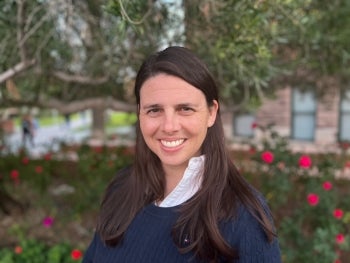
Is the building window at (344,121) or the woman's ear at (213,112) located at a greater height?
the woman's ear at (213,112)

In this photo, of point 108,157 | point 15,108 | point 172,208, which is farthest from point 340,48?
point 15,108

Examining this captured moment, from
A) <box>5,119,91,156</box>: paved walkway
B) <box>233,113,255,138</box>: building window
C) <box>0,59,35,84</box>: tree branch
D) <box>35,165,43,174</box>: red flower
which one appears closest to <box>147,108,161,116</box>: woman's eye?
<box>0,59,35,84</box>: tree branch

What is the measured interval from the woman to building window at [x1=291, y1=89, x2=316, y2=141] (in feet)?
33.6

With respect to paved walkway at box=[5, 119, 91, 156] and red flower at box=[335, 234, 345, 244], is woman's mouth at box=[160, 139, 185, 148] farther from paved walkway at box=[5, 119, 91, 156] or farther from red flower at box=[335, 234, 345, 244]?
paved walkway at box=[5, 119, 91, 156]

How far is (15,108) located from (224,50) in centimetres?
379

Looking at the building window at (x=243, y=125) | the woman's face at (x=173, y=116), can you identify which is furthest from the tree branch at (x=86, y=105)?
the building window at (x=243, y=125)

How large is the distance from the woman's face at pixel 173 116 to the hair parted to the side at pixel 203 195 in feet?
0.12

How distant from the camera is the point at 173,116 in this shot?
1427 mm

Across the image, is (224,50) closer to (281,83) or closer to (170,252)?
(170,252)

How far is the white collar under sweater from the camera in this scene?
1580mm

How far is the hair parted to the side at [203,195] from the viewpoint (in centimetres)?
142

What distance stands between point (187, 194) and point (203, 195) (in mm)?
86

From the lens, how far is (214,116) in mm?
1563

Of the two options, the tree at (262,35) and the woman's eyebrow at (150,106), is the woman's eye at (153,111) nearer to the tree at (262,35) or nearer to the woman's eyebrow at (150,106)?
the woman's eyebrow at (150,106)
